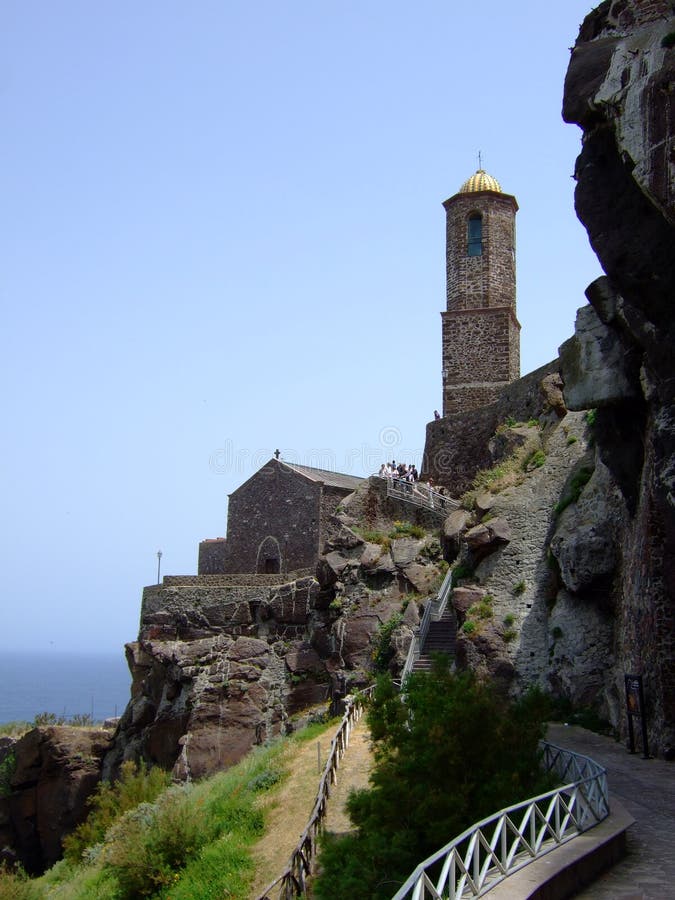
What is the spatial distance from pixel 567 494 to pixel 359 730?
8.63 metres

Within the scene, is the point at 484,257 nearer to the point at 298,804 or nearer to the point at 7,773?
the point at 7,773

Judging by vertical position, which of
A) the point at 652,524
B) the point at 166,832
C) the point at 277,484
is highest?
the point at 277,484

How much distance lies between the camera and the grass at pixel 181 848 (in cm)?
1958

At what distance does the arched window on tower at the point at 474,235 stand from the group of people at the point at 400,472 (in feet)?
36.2

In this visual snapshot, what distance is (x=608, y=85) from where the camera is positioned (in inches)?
750

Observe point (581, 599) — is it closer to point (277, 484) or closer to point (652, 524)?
point (652, 524)

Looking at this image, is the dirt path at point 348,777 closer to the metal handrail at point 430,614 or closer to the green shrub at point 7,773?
the metal handrail at point 430,614

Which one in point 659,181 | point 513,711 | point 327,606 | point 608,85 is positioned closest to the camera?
point 513,711

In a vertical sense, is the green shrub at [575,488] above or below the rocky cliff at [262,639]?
above

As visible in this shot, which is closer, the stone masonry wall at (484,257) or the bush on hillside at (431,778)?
the bush on hillside at (431,778)

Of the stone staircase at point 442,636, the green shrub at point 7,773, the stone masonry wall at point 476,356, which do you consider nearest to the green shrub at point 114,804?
the stone staircase at point 442,636

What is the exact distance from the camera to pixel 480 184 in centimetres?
4678

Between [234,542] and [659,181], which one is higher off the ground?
[659,181]

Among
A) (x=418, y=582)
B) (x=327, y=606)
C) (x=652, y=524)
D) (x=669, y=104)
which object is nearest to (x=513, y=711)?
(x=652, y=524)
